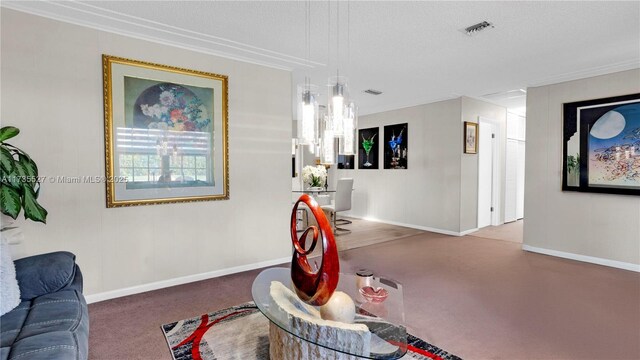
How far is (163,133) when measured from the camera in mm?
3152

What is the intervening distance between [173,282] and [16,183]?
155cm

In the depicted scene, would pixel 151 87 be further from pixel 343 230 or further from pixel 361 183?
pixel 361 183

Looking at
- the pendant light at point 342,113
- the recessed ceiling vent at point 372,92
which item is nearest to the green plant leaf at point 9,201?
the pendant light at point 342,113

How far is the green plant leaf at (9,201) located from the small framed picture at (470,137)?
5.60 meters

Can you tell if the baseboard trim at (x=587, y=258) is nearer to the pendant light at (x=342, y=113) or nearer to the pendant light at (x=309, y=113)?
the pendant light at (x=342, y=113)

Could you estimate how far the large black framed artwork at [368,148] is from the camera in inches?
276

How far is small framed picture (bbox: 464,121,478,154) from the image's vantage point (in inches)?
217

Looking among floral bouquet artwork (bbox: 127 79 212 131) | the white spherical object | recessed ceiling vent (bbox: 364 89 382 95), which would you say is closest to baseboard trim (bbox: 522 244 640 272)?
recessed ceiling vent (bbox: 364 89 382 95)

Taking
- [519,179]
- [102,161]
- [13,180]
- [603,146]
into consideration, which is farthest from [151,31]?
[519,179]

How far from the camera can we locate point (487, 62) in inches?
150

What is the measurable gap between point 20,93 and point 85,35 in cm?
69

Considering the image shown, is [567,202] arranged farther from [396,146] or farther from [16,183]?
[16,183]

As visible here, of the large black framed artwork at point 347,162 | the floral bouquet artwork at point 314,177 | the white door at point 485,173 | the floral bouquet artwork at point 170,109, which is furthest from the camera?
the large black framed artwork at point 347,162

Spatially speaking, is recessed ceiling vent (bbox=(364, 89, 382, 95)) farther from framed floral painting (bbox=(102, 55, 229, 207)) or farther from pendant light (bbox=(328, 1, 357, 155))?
pendant light (bbox=(328, 1, 357, 155))
